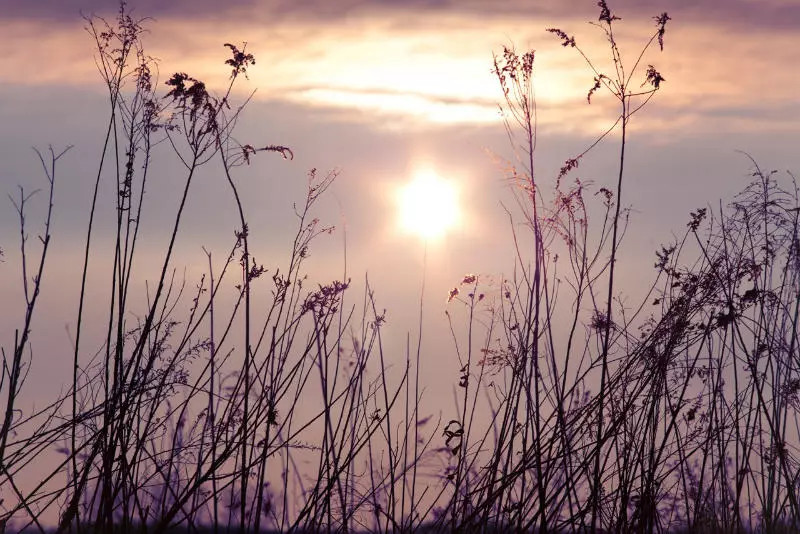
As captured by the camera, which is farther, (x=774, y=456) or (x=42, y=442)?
(x=774, y=456)

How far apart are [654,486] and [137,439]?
82.1 inches

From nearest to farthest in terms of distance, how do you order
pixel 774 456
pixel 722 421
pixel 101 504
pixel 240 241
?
pixel 101 504, pixel 240 241, pixel 722 421, pixel 774 456

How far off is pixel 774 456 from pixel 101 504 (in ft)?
10.6

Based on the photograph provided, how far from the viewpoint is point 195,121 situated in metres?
3.49

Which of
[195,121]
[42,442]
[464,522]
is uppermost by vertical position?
[195,121]

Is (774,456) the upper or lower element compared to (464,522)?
upper

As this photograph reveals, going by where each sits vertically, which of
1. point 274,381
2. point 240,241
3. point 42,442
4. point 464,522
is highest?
point 240,241

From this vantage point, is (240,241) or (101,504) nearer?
(101,504)

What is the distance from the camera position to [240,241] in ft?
11.4

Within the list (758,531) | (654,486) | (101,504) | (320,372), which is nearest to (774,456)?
(758,531)

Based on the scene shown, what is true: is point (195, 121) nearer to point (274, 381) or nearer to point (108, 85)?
point (108, 85)

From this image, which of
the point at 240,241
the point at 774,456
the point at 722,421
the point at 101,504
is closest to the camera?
the point at 101,504

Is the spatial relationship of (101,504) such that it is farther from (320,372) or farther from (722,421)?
(722,421)

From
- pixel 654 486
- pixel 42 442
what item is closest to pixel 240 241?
pixel 42 442
